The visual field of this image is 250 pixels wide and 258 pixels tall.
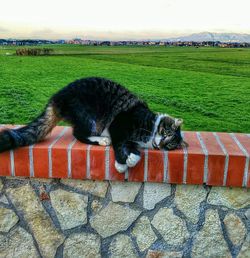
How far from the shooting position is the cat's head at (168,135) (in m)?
2.59

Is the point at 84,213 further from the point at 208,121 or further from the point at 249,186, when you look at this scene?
the point at 208,121

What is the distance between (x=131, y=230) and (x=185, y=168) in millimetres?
574

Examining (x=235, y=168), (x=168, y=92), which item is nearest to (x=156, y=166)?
(x=235, y=168)

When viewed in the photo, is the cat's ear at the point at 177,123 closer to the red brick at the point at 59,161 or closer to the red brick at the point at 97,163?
the red brick at the point at 97,163

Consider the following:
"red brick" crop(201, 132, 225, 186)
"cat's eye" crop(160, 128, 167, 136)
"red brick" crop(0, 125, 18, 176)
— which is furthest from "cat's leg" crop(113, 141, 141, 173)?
"red brick" crop(0, 125, 18, 176)

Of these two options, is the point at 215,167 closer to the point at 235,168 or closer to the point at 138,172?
the point at 235,168

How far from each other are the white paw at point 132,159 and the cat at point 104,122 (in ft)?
0.12

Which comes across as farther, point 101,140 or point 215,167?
point 101,140

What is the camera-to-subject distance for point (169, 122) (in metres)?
2.78

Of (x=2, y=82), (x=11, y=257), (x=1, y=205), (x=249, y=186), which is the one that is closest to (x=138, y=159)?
(x=249, y=186)

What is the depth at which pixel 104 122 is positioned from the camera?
2938 mm

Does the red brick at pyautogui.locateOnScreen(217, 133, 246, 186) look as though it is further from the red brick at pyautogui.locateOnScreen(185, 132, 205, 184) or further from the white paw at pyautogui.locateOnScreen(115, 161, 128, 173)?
the white paw at pyautogui.locateOnScreen(115, 161, 128, 173)

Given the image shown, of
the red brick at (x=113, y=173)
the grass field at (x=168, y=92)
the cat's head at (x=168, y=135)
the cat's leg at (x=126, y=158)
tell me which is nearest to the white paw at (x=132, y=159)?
the cat's leg at (x=126, y=158)

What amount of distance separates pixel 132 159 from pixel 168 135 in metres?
0.41
